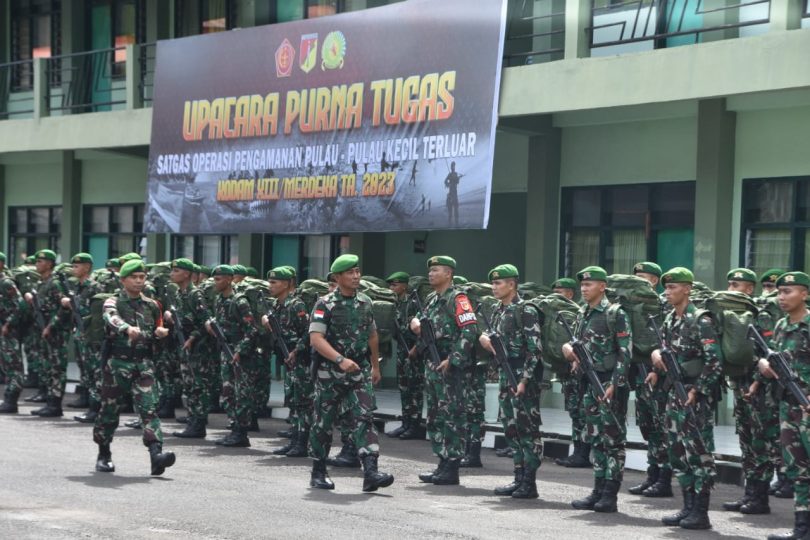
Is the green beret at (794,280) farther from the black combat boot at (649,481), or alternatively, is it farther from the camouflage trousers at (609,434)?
the black combat boot at (649,481)

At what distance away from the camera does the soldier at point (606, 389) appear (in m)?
9.81

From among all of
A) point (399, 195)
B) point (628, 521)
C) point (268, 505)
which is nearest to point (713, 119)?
point (399, 195)

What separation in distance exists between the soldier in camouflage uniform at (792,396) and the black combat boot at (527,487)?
2.22 meters

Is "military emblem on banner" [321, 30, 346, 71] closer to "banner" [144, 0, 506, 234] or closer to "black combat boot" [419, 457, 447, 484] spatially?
"banner" [144, 0, 506, 234]

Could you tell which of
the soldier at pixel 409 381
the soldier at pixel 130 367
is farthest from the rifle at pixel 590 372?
the soldier at pixel 409 381

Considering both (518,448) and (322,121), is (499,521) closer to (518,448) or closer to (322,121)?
(518,448)

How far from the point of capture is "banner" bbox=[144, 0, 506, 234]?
15.9 metres

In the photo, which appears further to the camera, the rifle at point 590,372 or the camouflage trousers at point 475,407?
the camouflage trousers at point 475,407

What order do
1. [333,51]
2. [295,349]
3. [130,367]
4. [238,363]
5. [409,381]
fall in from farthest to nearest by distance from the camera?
[333,51], [409,381], [238,363], [295,349], [130,367]

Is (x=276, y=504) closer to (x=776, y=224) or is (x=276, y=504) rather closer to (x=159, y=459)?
(x=159, y=459)

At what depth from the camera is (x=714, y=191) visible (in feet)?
49.9

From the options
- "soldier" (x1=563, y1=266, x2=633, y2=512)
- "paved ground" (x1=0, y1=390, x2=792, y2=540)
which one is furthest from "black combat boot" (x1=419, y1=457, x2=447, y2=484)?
"soldier" (x1=563, y1=266, x2=633, y2=512)

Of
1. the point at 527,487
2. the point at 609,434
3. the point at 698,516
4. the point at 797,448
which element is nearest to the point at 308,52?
the point at 527,487

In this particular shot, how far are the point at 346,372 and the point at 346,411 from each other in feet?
1.13
